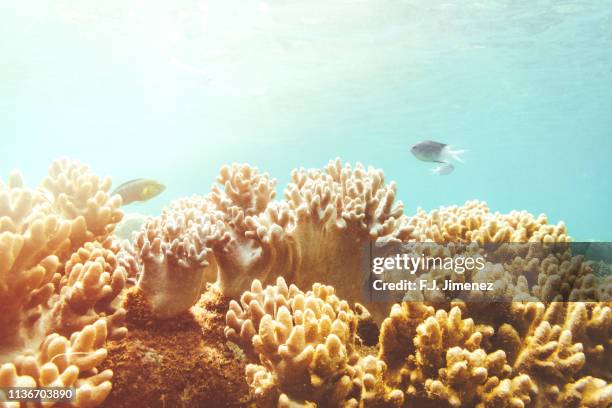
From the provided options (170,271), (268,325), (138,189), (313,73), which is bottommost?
(268,325)

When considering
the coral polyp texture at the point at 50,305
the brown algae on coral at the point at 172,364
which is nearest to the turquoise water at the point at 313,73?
the coral polyp texture at the point at 50,305

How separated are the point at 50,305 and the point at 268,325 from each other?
1.40 meters

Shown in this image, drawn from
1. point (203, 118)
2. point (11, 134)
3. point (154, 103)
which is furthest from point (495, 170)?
point (11, 134)

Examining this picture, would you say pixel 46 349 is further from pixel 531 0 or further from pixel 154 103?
pixel 154 103

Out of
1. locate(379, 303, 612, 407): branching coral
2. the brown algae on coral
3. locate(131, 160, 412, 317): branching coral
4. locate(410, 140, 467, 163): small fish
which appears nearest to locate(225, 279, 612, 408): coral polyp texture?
locate(379, 303, 612, 407): branching coral

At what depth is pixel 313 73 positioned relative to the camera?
1200 inches

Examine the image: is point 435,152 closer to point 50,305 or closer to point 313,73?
point 50,305

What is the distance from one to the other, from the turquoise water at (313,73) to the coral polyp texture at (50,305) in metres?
1.49

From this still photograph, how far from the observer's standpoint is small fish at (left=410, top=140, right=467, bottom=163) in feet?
21.7

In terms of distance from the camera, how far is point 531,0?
739 inches

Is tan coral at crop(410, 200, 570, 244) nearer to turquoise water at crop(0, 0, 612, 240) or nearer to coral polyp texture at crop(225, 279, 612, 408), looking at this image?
coral polyp texture at crop(225, 279, 612, 408)

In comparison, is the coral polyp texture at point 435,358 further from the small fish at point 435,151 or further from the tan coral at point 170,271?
the small fish at point 435,151

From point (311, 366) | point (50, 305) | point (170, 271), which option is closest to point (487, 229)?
point (311, 366)

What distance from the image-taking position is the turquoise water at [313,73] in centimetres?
2153
